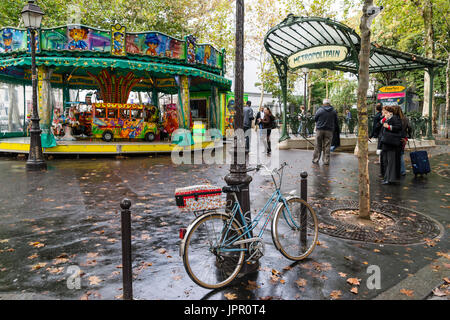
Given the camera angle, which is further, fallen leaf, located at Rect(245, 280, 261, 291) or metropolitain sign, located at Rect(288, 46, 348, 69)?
metropolitain sign, located at Rect(288, 46, 348, 69)

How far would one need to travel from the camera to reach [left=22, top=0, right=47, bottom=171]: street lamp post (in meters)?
10.4

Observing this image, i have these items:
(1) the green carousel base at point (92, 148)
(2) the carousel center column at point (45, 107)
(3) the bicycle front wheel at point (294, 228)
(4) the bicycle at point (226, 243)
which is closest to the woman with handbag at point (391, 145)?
(3) the bicycle front wheel at point (294, 228)

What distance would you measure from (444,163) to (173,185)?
10203mm

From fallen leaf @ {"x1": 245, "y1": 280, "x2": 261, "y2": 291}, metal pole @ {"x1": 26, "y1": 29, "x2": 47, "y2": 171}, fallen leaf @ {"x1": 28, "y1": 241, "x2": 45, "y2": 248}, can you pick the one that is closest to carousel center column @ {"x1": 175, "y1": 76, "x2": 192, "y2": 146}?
metal pole @ {"x1": 26, "y1": 29, "x2": 47, "y2": 171}

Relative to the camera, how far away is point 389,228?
17.4 ft

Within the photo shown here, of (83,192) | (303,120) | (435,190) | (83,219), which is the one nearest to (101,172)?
(83,192)

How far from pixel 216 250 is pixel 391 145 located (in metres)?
6.56

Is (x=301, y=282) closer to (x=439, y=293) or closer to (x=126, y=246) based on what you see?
(x=439, y=293)

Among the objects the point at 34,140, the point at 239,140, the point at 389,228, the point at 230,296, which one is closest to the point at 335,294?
the point at 230,296

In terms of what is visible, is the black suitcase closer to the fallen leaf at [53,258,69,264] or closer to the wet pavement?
the wet pavement

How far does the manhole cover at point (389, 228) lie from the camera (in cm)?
491

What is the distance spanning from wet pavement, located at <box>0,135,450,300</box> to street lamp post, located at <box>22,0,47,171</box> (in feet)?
6.40
